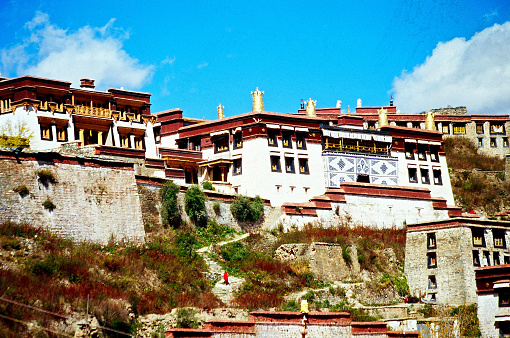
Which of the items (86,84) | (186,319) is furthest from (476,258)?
(86,84)

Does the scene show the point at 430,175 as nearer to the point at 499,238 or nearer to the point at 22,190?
the point at 499,238

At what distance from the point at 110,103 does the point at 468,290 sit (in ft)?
101

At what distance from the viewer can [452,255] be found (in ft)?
159

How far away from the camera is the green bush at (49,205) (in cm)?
4266

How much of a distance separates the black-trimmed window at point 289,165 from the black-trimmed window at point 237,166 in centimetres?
329

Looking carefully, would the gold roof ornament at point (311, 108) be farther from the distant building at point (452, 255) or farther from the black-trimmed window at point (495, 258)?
the black-trimmed window at point (495, 258)

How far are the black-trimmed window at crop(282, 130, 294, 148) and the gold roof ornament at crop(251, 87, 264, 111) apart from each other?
258cm

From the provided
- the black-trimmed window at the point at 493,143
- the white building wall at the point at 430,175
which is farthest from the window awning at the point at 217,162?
the black-trimmed window at the point at 493,143

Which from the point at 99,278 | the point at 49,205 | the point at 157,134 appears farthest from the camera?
the point at 157,134

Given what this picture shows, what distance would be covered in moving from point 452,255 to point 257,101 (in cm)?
1967

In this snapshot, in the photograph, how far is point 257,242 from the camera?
50812mm

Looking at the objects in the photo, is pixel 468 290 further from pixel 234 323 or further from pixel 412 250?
pixel 234 323

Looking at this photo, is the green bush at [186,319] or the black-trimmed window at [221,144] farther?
the black-trimmed window at [221,144]

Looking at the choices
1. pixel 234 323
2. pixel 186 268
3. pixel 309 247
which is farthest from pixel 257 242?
pixel 234 323
